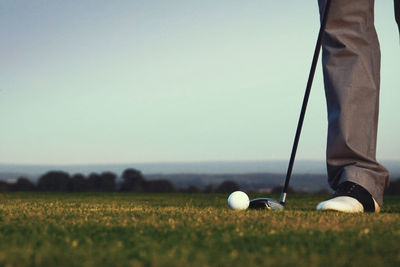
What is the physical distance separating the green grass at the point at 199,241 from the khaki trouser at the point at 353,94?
4.00ft

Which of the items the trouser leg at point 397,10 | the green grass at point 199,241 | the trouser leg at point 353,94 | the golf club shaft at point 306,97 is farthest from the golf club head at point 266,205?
the trouser leg at point 397,10

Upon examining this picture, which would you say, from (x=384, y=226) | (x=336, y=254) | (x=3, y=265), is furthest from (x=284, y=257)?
(x=384, y=226)

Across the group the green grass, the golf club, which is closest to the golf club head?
the golf club

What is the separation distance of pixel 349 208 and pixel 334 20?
1.85 metres

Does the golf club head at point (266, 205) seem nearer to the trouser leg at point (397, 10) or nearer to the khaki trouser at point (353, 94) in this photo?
the khaki trouser at point (353, 94)

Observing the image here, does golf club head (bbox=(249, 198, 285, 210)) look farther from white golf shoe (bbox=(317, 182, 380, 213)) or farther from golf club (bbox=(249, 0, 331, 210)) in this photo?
A: white golf shoe (bbox=(317, 182, 380, 213))

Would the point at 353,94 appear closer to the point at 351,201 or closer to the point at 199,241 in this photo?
the point at 351,201

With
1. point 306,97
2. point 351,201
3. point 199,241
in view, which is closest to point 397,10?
point 306,97

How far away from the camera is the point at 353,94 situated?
13.4 feet

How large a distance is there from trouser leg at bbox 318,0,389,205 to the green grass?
122 cm

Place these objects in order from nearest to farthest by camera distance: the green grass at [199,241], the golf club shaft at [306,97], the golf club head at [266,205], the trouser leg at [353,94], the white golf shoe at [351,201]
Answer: the green grass at [199,241], the white golf shoe at [351,201], the golf club head at [266,205], the trouser leg at [353,94], the golf club shaft at [306,97]

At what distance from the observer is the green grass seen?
5.13ft

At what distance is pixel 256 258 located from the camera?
160 centimetres

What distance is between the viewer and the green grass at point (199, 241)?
5.13 feet
